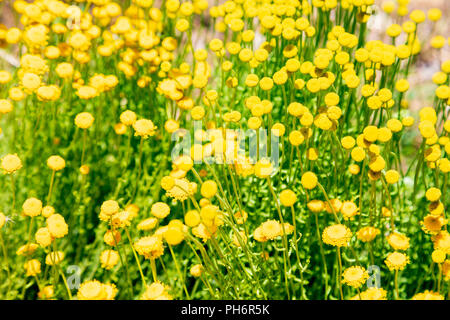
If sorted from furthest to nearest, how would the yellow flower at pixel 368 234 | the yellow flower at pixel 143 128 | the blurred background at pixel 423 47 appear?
the blurred background at pixel 423 47, the yellow flower at pixel 143 128, the yellow flower at pixel 368 234

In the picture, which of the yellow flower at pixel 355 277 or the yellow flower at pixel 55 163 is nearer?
the yellow flower at pixel 355 277

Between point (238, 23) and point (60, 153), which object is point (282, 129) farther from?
point (60, 153)

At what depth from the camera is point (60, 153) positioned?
219cm

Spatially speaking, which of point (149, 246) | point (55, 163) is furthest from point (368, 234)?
point (55, 163)

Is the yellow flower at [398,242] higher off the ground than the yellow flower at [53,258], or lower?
higher

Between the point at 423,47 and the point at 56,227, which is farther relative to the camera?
the point at 423,47

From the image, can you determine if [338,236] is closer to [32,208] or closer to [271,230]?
[271,230]

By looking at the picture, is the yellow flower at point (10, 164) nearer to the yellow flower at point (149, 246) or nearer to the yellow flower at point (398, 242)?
the yellow flower at point (149, 246)

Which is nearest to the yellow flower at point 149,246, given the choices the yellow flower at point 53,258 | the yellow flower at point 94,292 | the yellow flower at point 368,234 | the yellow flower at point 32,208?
the yellow flower at point 94,292

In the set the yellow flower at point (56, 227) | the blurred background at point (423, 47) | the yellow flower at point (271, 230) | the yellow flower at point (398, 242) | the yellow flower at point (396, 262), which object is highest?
the blurred background at point (423, 47)

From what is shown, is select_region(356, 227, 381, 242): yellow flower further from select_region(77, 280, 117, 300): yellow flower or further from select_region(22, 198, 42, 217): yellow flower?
select_region(22, 198, 42, 217): yellow flower

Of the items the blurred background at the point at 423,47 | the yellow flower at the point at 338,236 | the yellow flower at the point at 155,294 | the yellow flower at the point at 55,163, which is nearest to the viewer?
the yellow flower at the point at 155,294
